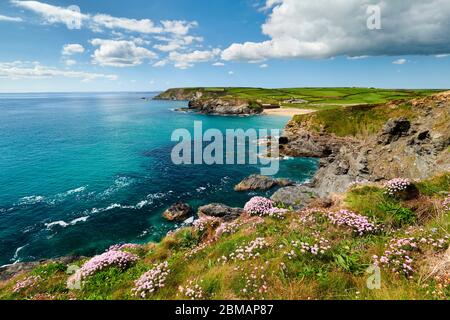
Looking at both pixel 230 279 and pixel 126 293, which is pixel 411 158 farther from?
pixel 126 293

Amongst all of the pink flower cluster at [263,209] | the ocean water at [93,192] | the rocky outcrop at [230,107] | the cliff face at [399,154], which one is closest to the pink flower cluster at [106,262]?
the pink flower cluster at [263,209]

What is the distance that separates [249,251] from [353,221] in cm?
458

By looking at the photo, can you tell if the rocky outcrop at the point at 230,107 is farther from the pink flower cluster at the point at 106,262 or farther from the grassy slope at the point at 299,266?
the pink flower cluster at the point at 106,262

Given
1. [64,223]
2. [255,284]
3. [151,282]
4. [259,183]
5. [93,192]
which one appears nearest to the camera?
[255,284]

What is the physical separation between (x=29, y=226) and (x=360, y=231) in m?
33.8

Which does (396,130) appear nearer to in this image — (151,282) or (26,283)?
(151,282)

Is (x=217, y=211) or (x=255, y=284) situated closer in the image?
(x=255, y=284)

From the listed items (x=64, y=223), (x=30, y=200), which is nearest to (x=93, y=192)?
(x=30, y=200)

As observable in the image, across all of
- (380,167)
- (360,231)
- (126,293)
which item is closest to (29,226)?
(126,293)

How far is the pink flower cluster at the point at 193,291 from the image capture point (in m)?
7.67

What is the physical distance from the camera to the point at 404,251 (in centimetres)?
809

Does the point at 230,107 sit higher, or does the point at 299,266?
the point at 230,107

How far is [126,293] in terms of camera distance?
922cm

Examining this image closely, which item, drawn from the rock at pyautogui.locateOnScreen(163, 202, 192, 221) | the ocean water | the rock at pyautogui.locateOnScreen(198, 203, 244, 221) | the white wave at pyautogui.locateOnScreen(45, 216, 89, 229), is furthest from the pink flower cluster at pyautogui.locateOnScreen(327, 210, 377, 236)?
the white wave at pyautogui.locateOnScreen(45, 216, 89, 229)
